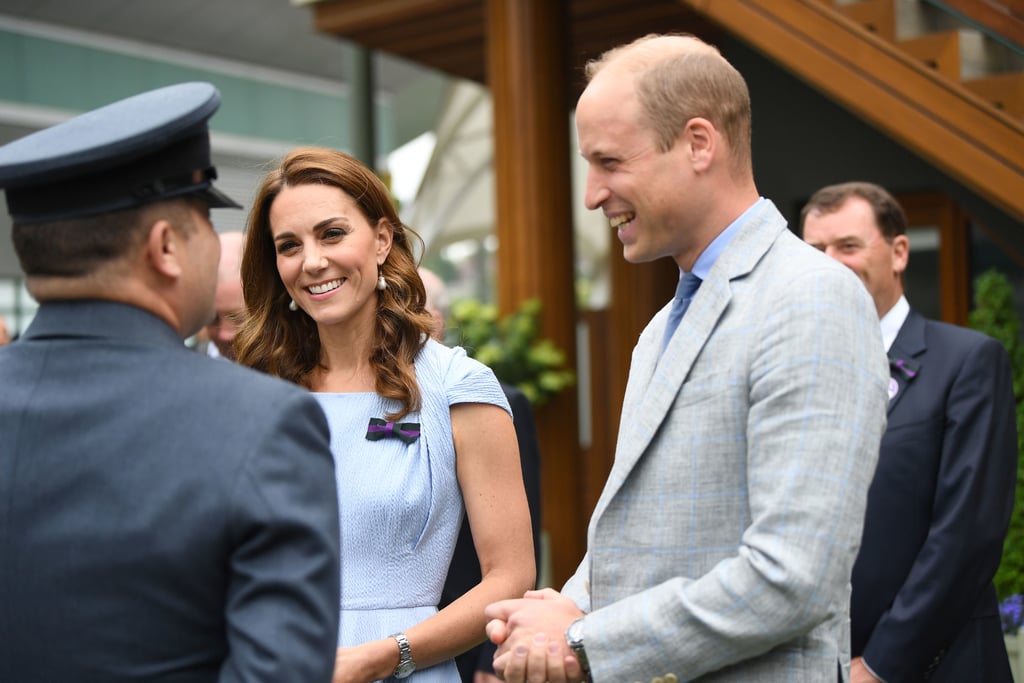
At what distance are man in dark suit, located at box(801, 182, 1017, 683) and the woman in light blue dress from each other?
0.96 metres

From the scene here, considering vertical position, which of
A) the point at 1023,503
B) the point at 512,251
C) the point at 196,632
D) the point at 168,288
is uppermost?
the point at 168,288

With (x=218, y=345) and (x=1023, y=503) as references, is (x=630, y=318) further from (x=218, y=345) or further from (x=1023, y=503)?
(x=218, y=345)

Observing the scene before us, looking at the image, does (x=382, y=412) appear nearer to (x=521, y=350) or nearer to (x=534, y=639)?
(x=534, y=639)

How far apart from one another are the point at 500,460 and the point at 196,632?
1.06 m

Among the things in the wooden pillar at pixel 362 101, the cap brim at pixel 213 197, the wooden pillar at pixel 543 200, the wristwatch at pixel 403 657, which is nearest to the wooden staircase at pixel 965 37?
the wooden pillar at pixel 543 200

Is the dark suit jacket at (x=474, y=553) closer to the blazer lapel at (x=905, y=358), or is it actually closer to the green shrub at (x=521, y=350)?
the blazer lapel at (x=905, y=358)

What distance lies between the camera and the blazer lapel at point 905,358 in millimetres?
2982

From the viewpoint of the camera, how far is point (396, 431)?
95.9 inches

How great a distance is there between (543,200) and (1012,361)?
310cm

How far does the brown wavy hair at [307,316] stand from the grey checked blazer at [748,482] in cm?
81

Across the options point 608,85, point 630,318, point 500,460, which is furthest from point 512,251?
point 608,85

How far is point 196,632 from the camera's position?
4.83 ft

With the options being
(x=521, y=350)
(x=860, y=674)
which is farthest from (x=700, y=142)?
(x=521, y=350)

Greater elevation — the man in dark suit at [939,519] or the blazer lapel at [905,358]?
the blazer lapel at [905,358]
